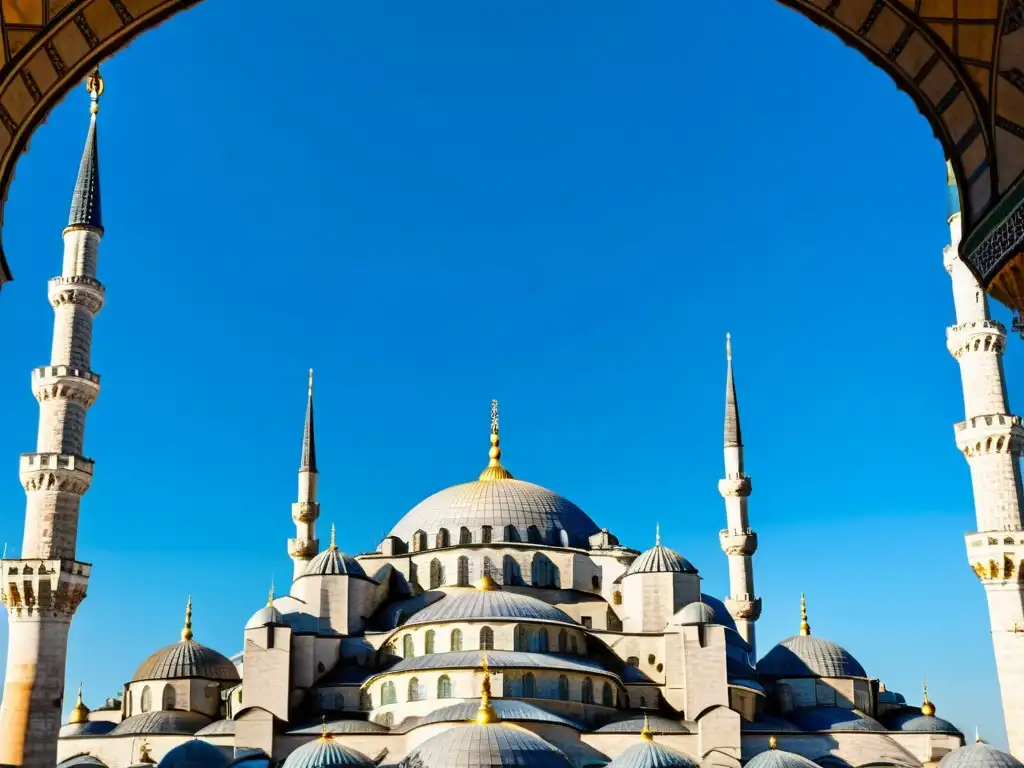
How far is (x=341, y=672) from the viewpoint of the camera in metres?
34.4

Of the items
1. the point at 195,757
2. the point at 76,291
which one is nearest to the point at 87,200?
the point at 76,291

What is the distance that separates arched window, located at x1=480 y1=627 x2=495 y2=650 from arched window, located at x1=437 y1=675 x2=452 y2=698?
1.53m

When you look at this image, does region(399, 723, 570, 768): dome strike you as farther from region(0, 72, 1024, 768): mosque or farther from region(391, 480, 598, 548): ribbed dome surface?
region(391, 480, 598, 548): ribbed dome surface

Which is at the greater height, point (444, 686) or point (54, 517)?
point (54, 517)

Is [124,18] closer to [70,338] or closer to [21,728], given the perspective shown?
[21,728]

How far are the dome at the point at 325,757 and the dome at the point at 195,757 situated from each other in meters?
2.53

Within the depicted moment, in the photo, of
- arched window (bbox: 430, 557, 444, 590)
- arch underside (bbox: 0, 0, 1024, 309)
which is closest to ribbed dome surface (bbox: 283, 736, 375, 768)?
arched window (bbox: 430, 557, 444, 590)

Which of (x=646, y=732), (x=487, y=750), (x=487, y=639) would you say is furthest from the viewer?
(x=487, y=639)

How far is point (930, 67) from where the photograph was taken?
6785 millimetres

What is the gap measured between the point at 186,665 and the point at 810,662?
16182 mm

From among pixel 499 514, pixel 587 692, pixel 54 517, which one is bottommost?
pixel 587 692

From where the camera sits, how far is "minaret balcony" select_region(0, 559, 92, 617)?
2391cm

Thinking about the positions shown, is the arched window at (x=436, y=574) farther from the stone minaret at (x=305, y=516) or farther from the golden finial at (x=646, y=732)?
the golden finial at (x=646, y=732)

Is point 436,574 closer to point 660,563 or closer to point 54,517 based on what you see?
point 660,563
